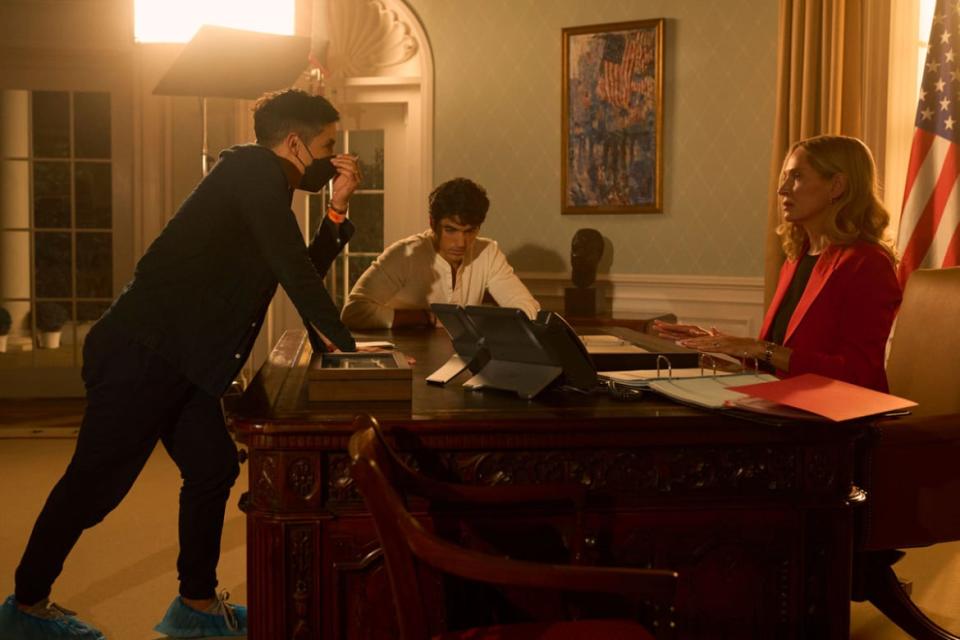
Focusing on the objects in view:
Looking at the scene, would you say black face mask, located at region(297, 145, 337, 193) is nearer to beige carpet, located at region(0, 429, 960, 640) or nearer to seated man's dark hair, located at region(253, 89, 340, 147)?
seated man's dark hair, located at region(253, 89, 340, 147)

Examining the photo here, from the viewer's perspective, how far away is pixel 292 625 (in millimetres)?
1793

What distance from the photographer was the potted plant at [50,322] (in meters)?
6.81

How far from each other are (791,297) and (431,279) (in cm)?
149

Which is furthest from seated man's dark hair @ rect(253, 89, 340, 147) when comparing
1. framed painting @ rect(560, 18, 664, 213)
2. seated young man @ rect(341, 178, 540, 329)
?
framed painting @ rect(560, 18, 664, 213)

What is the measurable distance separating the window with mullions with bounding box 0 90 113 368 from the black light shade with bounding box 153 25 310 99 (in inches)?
92.4

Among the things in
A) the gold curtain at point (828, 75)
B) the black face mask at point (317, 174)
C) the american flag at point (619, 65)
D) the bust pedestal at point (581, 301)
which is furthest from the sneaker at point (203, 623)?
the american flag at point (619, 65)

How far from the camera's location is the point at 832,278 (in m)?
2.74

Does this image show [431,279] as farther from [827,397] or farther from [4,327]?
[4,327]

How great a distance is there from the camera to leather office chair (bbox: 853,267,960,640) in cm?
242

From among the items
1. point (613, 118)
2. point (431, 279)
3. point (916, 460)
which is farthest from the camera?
point (613, 118)

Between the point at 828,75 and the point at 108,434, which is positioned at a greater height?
the point at 828,75

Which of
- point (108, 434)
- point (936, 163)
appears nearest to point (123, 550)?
point (108, 434)

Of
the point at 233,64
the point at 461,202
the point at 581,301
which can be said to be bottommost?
the point at 581,301

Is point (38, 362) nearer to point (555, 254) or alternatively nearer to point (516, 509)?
point (555, 254)
